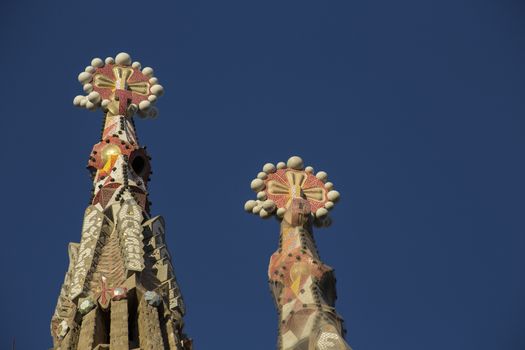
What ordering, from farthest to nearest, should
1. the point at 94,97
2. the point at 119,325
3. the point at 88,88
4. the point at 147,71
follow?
the point at 147,71, the point at 88,88, the point at 94,97, the point at 119,325

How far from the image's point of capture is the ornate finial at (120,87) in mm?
22172

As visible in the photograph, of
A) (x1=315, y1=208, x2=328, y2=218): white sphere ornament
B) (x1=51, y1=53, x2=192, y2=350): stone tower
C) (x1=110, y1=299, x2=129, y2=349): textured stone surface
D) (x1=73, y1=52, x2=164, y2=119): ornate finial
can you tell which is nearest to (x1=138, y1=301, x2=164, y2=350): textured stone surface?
(x1=51, y1=53, x2=192, y2=350): stone tower

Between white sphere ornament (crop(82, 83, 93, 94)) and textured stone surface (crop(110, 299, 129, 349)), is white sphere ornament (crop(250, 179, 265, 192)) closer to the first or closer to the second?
textured stone surface (crop(110, 299, 129, 349))

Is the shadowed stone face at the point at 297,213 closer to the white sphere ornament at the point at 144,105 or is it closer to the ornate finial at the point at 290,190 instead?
the ornate finial at the point at 290,190

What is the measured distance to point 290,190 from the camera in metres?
18.7

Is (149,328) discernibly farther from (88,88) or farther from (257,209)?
(88,88)

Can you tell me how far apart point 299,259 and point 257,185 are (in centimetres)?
156

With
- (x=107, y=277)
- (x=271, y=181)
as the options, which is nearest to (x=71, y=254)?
(x=107, y=277)

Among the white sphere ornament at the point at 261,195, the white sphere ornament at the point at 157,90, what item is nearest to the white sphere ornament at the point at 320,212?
the white sphere ornament at the point at 261,195

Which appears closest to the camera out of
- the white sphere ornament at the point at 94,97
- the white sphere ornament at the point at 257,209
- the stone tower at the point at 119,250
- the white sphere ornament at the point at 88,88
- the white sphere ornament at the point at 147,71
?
the stone tower at the point at 119,250

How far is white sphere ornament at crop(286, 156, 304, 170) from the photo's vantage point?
19.0 m

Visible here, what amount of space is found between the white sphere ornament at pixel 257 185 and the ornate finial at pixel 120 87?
3850mm

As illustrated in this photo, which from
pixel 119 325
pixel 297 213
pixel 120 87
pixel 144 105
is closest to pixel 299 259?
pixel 297 213

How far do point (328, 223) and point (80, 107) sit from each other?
5197 millimetres
